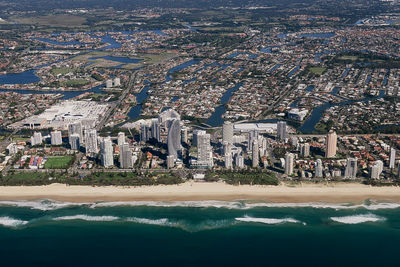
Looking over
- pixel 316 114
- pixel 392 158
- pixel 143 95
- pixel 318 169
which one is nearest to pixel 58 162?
pixel 318 169

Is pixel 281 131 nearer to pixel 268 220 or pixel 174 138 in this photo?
pixel 174 138

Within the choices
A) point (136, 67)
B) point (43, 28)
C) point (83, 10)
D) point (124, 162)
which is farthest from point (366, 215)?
point (83, 10)

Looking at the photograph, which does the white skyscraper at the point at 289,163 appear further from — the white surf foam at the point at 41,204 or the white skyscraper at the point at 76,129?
the white skyscraper at the point at 76,129

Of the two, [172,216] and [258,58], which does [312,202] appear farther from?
[258,58]

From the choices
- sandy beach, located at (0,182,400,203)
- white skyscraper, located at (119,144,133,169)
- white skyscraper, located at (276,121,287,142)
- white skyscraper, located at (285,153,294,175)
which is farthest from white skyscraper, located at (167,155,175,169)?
white skyscraper, located at (276,121,287,142)

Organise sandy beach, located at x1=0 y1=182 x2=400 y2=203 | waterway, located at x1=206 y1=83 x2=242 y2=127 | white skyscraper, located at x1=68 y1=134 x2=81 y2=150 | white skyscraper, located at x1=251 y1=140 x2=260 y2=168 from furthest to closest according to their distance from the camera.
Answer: waterway, located at x1=206 y1=83 x2=242 y2=127, white skyscraper, located at x1=68 y1=134 x2=81 y2=150, white skyscraper, located at x1=251 y1=140 x2=260 y2=168, sandy beach, located at x1=0 y1=182 x2=400 y2=203

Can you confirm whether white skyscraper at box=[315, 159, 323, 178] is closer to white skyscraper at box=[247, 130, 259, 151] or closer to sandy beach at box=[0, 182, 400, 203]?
sandy beach at box=[0, 182, 400, 203]

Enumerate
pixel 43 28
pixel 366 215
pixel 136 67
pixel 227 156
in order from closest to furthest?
pixel 366 215 → pixel 227 156 → pixel 136 67 → pixel 43 28
